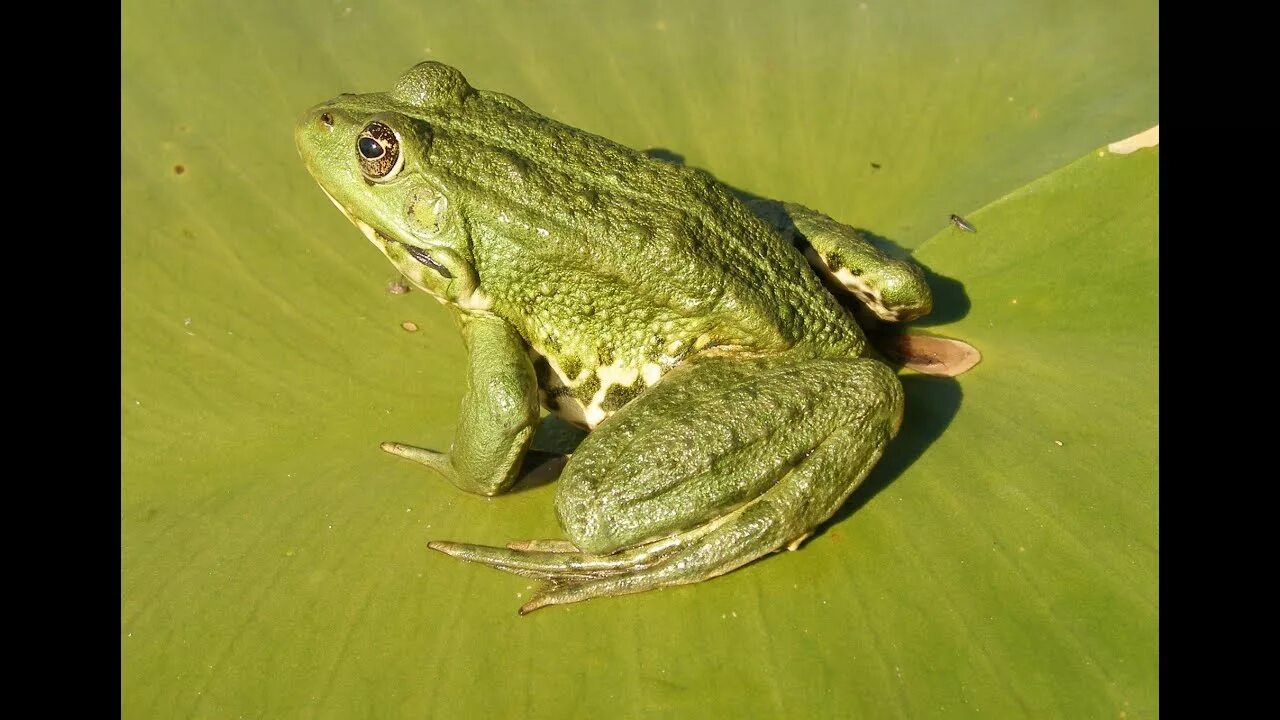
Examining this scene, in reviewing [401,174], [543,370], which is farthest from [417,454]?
[401,174]

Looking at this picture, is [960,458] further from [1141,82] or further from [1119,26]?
[1119,26]

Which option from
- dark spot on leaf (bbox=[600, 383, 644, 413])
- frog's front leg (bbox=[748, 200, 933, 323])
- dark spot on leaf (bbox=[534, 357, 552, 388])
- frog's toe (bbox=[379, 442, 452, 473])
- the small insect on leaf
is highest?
the small insect on leaf

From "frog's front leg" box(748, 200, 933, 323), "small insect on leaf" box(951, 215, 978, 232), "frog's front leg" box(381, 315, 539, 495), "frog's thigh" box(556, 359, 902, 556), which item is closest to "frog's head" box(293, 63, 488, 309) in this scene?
"frog's front leg" box(381, 315, 539, 495)

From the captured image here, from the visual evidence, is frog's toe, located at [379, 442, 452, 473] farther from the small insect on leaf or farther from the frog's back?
the small insect on leaf

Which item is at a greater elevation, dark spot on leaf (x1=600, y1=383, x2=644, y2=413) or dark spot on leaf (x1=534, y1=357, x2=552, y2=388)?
dark spot on leaf (x1=600, y1=383, x2=644, y2=413)

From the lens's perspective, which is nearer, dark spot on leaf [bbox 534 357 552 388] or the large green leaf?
the large green leaf

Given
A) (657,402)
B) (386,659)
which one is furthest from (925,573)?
(386,659)

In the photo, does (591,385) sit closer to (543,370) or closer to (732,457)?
(543,370)
